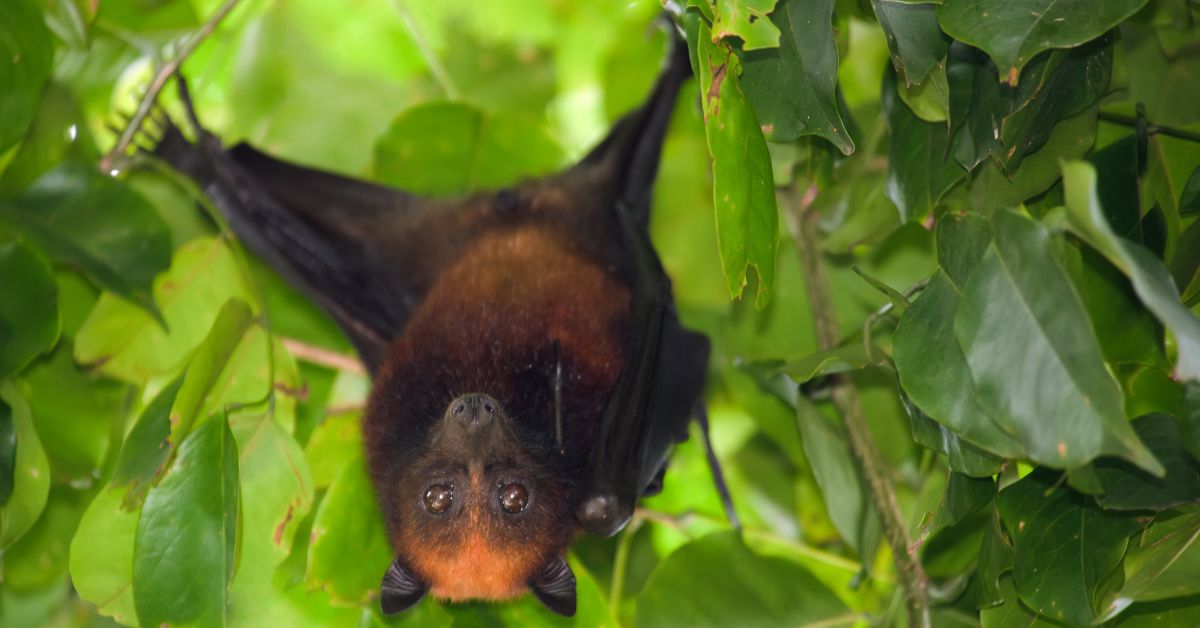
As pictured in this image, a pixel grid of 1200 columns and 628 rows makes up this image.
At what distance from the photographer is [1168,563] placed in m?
2.02

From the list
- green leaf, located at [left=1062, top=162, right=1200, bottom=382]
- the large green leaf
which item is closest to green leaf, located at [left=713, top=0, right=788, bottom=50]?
the large green leaf

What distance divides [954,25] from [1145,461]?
3.05 ft

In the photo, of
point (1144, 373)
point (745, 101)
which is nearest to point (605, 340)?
point (745, 101)

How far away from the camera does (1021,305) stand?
71.4 inches

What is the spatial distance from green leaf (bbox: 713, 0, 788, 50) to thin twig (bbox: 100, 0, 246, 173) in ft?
6.70

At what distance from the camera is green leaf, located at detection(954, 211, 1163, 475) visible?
168cm

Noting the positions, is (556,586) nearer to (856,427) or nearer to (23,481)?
(856,427)

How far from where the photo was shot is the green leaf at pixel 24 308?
2.77 metres

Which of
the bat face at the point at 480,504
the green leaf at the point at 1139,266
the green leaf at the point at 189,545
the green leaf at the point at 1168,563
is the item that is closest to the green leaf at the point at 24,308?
the green leaf at the point at 189,545

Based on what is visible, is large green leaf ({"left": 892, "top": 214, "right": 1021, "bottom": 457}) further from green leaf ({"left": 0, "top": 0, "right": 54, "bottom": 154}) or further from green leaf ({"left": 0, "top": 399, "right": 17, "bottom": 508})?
green leaf ({"left": 0, "top": 0, "right": 54, "bottom": 154})

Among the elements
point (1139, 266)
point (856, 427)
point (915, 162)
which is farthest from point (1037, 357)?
point (856, 427)

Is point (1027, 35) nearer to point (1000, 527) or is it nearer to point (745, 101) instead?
point (745, 101)

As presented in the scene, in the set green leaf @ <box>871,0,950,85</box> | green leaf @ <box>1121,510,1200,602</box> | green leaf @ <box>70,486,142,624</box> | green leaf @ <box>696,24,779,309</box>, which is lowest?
green leaf @ <box>70,486,142,624</box>

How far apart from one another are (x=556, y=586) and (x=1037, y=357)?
1715 millimetres
